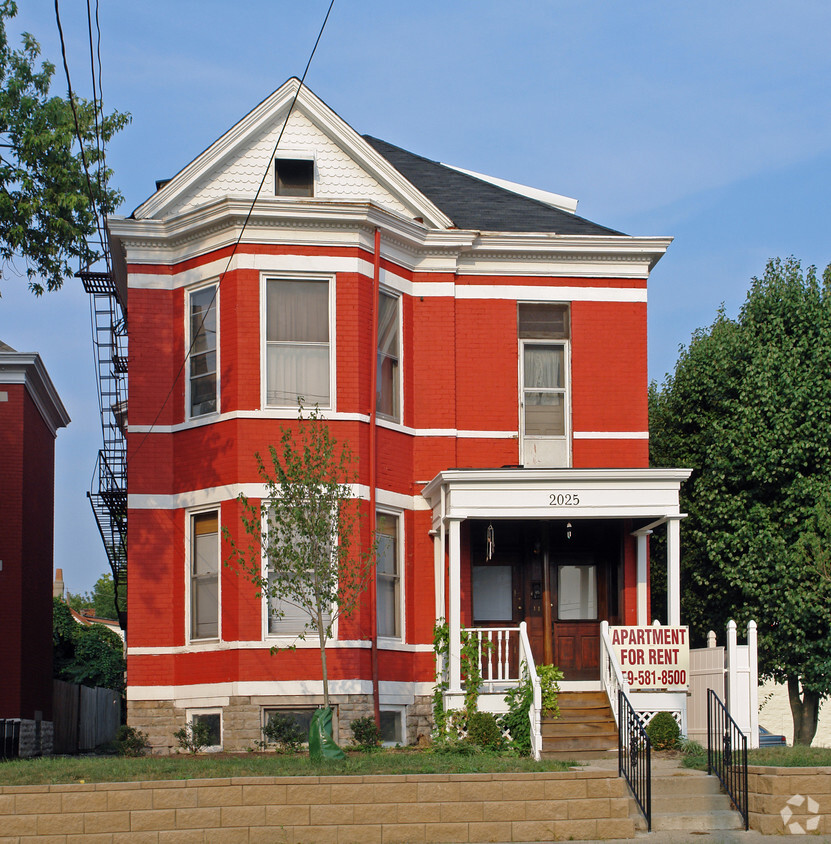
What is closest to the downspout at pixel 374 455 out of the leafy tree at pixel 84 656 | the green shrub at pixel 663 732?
the green shrub at pixel 663 732

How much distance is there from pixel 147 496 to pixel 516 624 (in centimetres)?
610

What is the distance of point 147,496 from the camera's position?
18.9 metres

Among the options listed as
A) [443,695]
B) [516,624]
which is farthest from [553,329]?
[443,695]

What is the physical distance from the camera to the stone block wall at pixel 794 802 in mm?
12719

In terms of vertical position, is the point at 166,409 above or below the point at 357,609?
above

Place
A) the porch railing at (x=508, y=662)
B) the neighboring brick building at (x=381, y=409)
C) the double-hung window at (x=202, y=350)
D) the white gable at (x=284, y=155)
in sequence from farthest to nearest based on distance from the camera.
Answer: the white gable at (x=284, y=155) < the double-hung window at (x=202, y=350) < the neighboring brick building at (x=381, y=409) < the porch railing at (x=508, y=662)

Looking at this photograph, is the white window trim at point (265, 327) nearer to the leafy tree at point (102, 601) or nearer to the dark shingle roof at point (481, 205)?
the dark shingle roof at point (481, 205)

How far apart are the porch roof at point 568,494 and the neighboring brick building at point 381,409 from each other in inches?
1.3

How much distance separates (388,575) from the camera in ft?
62.8

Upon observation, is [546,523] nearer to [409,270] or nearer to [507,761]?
[409,270]

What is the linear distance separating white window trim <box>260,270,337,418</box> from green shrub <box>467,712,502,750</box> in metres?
4.97

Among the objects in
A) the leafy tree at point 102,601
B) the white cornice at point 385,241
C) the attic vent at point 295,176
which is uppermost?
the attic vent at point 295,176

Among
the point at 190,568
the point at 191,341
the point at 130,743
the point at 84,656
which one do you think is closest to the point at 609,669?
the point at 190,568

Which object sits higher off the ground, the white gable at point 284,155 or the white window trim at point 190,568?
the white gable at point 284,155
